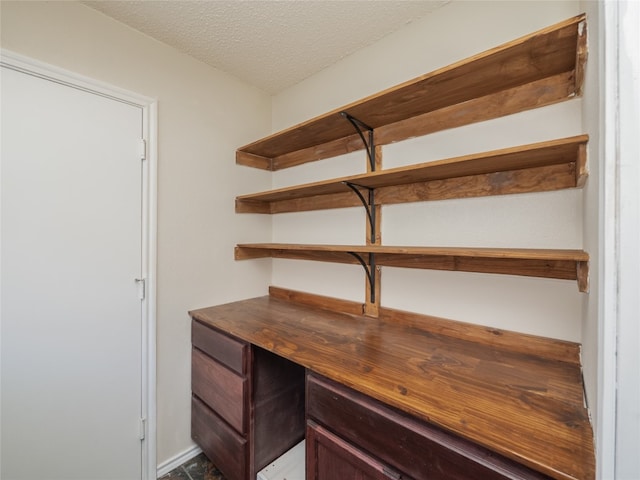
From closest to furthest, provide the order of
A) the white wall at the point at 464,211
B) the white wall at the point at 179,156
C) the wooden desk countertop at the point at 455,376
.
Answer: the wooden desk countertop at the point at 455,376 → the white wall at the point at 464,211 → the white wall at the point at 179,156

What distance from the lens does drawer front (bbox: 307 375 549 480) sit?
676 mm

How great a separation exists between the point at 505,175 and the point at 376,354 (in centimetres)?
93

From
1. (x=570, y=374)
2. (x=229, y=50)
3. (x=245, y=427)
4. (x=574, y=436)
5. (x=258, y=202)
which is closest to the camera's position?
(x=574, y=436)

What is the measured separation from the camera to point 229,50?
1661 millimetres

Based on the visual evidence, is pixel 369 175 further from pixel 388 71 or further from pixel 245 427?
pixel 245 427

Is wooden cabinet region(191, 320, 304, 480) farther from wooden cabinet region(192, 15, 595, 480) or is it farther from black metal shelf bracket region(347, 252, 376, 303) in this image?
black metal shelf bracket region(347, 252, 376, 303)

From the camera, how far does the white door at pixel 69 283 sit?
1167 millimetres

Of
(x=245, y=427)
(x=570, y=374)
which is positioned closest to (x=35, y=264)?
(x=245, y=427)

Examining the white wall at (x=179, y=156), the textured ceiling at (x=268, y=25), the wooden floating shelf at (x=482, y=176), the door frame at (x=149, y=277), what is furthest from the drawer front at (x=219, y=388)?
the textured ceiling at (x=268, y=25)

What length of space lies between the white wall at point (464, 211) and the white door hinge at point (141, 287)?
1.02 metres

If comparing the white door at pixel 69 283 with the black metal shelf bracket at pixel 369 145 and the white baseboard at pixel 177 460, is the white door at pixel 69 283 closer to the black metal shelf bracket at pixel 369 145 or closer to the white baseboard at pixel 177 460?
the white baseboard at pixel 177 460

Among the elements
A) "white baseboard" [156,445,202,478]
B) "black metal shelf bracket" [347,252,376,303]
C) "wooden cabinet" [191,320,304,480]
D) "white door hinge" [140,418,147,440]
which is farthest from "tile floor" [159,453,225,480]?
"black metal shelf bracket" [347,252,376,303]

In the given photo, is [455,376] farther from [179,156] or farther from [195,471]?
[179,156]

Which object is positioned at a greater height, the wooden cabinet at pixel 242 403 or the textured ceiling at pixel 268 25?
the textured ceiling at pixel 268 25
